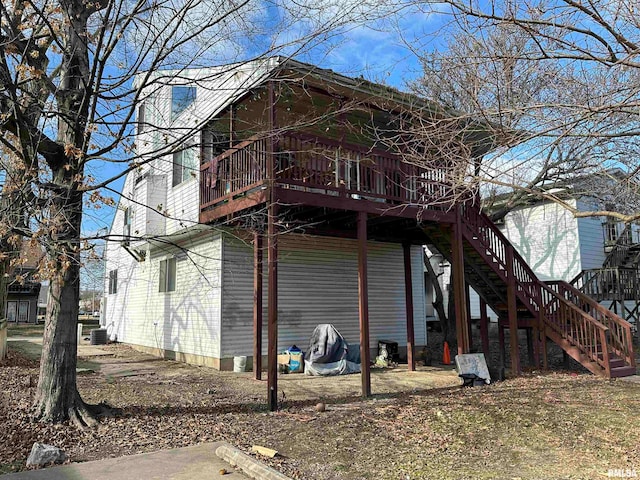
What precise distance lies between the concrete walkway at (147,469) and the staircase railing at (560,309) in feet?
27.5

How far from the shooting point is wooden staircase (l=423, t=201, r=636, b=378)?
1155cm

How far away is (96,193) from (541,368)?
37.8 ft

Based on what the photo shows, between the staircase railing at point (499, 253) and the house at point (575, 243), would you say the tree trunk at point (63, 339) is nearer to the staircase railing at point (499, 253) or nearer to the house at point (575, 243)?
the staircase railing at point (499, 253)

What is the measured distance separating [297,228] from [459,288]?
4.59 metres

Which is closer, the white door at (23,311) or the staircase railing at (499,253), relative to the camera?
the staircase railing at (499,253)

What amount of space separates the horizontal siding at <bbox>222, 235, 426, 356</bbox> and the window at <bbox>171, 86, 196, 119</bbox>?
4.49 metres

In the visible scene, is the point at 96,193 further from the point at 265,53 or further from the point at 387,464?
the point at 387,464

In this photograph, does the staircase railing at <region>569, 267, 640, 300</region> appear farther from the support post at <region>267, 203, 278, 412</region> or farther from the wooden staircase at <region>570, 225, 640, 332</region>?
the support post at <region>267, 203, 278, 412</region>

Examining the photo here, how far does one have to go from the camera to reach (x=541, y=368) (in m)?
12.9

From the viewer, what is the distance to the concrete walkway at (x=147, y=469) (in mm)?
4879

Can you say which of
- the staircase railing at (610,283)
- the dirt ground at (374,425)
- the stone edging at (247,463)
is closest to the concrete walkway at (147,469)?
the stone edging at (247,463)

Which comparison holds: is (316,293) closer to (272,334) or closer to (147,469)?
(272,334)

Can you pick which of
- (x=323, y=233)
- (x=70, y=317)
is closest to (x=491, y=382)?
(x=323, y=233)

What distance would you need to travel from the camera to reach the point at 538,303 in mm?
12586
